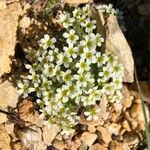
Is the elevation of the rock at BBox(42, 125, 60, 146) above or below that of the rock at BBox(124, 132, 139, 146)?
above

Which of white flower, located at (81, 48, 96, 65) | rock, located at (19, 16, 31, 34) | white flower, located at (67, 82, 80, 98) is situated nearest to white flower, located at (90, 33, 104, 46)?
white flower, located at (81, 48, 96, 65)

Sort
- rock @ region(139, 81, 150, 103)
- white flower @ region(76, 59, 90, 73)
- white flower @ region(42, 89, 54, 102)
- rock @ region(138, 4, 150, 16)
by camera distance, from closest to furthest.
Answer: white flower @ region(76, 59, 90, 73) < white flower @ region(42, 89, 54, 102) < rock @ region(139, 81, 150, 103) < rock @ region(138, 4, 150, 16)

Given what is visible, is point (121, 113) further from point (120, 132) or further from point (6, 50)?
point (6, 50)

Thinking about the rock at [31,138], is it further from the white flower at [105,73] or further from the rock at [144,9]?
the rock at [144,9]

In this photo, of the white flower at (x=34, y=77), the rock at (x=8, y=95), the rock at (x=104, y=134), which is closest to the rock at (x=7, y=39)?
the rock at (x=8, y=95)

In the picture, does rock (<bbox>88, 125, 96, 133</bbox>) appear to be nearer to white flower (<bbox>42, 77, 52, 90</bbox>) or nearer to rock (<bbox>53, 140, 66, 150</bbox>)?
rock (<bbox>53, 140, 66, 150</bbox>)

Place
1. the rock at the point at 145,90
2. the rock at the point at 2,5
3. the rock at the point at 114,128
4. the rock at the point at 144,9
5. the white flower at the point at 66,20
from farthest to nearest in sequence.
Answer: the rock at the point at 144,9
the rock at the point at 145,90
the rock at the point at 114,128
the rock at the point at 2,5
the white flower at the point at 66,20

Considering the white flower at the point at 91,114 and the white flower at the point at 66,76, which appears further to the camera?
the white flower at the point at 91,114

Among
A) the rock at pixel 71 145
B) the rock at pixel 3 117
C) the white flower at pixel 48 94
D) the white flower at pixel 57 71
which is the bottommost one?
the rock at pixel 71 145
